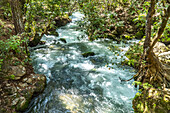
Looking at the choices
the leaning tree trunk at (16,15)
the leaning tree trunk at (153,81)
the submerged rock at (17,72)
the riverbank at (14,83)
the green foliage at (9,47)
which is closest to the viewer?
the leaning tree trunk at (153,81)

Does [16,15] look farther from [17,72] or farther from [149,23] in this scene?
[149,23]

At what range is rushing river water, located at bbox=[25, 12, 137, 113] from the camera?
4332mm

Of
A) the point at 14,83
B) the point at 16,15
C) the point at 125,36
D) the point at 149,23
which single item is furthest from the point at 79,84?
the point at 16,15

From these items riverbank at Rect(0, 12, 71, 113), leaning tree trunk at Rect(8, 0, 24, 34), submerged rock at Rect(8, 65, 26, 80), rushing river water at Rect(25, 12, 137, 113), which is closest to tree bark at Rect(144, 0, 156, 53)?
rushing river water at Rect(25, 12, 137, 113)

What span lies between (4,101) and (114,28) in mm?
11510

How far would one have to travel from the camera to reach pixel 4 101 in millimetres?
3609

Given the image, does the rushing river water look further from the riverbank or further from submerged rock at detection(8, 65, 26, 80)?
submerged rock at detection(8, 65, 26, 80)

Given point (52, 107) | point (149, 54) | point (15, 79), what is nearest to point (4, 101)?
point (15, 79)

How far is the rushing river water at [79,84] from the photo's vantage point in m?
4.33

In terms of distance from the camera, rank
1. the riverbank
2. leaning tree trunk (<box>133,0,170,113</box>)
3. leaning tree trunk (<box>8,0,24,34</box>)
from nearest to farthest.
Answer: leaning tree trunk (<box>133,0,170,113</box>), the riverbank, leaning tree trunk (<box>8,0,24,34</box>)

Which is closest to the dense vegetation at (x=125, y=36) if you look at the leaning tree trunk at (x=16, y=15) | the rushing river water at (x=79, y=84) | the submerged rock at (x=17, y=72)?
the leaning tree trunk at (x=16, y=15)

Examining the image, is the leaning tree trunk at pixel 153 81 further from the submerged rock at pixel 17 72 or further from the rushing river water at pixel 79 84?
the submerged rock at pixel 17 72

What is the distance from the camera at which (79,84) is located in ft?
18.7

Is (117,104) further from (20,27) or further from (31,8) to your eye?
(31,8)
